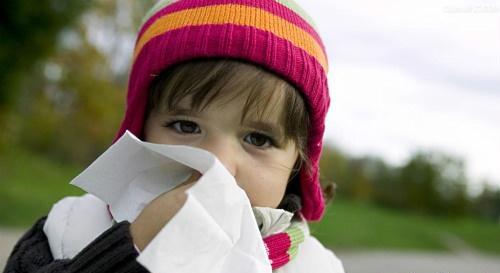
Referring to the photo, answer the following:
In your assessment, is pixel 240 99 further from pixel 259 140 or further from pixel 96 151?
pixel 96 151

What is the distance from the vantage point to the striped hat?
146 centimetres

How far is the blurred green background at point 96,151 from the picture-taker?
7.93m

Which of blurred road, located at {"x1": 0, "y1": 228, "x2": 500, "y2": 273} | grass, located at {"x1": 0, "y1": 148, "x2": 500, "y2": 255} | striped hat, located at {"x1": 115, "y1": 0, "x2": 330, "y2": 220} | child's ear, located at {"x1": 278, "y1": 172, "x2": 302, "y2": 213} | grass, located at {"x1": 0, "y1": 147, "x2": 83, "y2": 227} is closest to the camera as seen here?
striped hat, located at {"x1": 115, "y1": 0, "x2": 330, "y2": 220}

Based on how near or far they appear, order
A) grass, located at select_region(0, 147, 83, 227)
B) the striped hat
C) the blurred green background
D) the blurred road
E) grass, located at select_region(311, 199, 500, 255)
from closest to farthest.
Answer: the striped hat
the blurred road
the blurred green background
grass, located at select_region(0, 147, 83, 227)
grass, located at select_region(311, 199, 500, 255)

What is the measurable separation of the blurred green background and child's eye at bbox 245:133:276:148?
496 centimetres

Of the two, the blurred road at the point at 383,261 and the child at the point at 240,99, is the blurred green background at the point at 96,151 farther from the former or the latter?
the child at the point at 240,99

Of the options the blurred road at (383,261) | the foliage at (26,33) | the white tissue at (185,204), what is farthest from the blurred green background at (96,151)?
the white tissue at (185,204)

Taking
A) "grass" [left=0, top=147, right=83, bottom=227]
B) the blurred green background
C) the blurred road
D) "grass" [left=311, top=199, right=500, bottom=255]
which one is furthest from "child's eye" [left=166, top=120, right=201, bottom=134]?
"grass" [left=311, top=199, right=500, bottom=255]

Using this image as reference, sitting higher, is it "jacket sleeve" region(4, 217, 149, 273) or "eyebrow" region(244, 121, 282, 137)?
"eyebrow" region(244, 121, 282, 137)

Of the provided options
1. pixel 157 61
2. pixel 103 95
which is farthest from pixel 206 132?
pixel 103 95

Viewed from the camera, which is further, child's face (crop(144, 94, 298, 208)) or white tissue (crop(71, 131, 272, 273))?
child's face (crop(144, 94, 298, 208))

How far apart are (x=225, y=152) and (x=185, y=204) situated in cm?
28

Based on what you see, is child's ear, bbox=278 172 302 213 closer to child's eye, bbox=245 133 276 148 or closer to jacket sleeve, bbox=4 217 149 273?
child's eye, bbox=245 133 276 148

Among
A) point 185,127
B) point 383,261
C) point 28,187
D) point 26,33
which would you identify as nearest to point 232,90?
point 185,127
